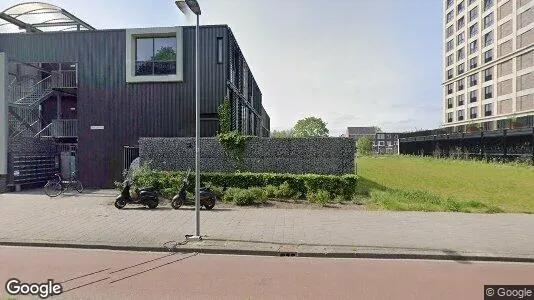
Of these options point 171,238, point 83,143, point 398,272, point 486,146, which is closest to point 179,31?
point 83,143

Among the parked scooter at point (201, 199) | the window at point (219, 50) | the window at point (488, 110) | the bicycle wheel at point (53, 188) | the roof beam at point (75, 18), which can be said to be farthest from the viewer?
the window at point (488, 110)

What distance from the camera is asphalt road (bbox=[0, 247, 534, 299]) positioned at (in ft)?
14.7

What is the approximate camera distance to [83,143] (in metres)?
16.3

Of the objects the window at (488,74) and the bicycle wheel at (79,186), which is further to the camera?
the window at (488,74)

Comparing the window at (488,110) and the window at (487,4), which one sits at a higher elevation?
the window at (487,4)

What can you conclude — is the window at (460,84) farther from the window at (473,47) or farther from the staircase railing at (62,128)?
the staircase railing at (62,128)

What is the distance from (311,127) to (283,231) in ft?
207

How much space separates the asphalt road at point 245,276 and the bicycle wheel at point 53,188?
8.32 m

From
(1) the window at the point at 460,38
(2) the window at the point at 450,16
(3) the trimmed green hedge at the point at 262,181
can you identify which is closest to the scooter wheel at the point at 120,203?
(3) the trimmed green hedge at the point at 262,181

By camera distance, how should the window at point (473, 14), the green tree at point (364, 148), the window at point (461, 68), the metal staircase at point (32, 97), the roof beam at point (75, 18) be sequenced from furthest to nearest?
the green tree at point (364, 148), the window at point (461, 68), the window at point (473, 14), the roof beam at point (75, 18), the metal staircase at point (32, 97)

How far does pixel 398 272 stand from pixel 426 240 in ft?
6.74

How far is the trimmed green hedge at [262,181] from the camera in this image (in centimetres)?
1181

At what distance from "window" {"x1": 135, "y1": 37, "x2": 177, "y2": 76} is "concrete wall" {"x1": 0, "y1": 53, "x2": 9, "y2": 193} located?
5.82m

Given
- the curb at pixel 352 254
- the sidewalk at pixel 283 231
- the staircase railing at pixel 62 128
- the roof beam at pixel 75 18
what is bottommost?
the curb at pixel 352 254
